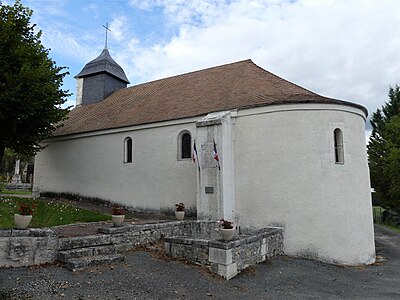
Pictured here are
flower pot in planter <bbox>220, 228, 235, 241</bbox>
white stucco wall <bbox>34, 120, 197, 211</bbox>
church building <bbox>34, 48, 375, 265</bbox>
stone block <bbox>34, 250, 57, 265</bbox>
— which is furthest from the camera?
white stucco wall <bbox>34, 120, 197, 211</bbox>

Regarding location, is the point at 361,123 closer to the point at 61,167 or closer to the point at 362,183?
the point at 362,183

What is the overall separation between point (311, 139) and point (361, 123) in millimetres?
2761

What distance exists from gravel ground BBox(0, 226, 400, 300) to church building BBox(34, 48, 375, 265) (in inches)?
55.8

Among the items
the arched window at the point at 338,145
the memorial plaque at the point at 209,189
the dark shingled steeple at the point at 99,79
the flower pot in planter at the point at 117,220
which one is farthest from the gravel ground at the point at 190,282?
the dark shingled steeple at the point at 99,79

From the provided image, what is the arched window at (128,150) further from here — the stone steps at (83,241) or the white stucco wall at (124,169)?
the stone steps at (83,241)

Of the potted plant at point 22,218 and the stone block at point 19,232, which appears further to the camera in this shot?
the potted plant at point 22,218

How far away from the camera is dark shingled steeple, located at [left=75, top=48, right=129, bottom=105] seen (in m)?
22.2

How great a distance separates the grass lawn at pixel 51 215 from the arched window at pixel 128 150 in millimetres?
3405

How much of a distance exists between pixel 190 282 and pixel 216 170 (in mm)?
5142

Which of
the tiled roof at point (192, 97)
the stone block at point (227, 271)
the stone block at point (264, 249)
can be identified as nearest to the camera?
the stone block at point (227, 271)

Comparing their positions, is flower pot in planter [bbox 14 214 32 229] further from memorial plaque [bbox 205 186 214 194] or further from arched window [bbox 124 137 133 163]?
arched window [bbox 124 137 133 163]

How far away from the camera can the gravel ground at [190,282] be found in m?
6.18

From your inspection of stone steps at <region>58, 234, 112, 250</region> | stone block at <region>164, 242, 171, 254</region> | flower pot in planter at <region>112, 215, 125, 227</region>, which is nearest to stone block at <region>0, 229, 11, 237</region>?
stone steps at <region>58, 234, 112, 250</region>

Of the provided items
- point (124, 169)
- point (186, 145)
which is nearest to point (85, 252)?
point (186, 145)
